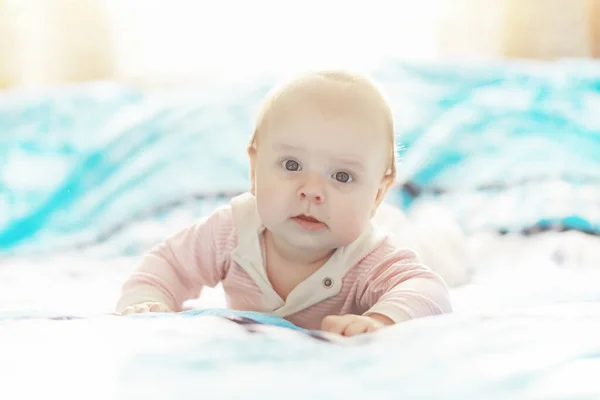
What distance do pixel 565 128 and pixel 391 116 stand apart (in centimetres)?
97

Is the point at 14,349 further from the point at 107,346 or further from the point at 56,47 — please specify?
the point at 56,47

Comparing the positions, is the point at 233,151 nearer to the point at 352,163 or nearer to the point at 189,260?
the point at 189,260

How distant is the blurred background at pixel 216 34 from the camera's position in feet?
7.43

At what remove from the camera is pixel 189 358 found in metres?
0.64

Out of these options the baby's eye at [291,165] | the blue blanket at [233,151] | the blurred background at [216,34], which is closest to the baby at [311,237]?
the baby's eye at [291,165]

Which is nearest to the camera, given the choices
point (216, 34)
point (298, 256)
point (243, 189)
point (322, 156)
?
point (322, 156)

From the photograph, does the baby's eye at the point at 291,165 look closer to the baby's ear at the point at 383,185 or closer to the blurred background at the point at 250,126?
the baby's ear at the point at 383,185

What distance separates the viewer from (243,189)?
5.47 ft

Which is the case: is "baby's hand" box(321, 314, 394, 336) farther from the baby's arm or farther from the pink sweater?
the baby's arm

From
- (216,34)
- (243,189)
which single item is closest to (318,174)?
(243,189)

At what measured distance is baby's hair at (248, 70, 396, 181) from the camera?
0.91m

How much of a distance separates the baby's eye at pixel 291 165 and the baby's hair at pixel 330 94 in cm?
6

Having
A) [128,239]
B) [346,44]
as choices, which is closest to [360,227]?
[128,239]

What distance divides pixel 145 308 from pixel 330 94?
0.36 m
